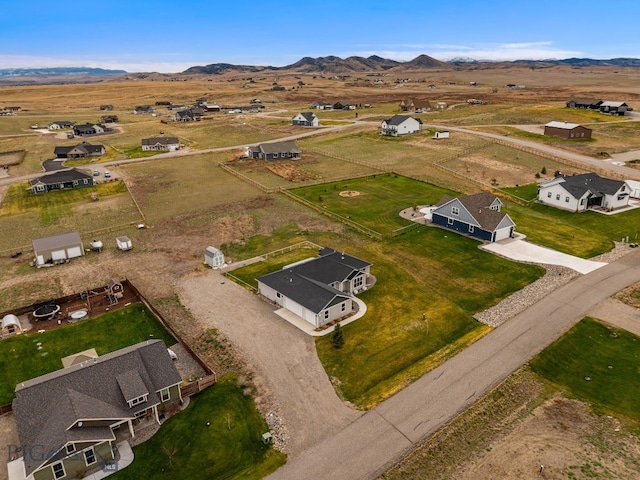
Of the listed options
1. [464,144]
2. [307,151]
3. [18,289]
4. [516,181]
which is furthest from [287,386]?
[464,144]

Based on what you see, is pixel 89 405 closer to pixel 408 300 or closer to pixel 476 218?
pixel 408 300

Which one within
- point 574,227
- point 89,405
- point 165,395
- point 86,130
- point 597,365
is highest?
point 86,130

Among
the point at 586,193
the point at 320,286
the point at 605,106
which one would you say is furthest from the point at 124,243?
the point at 605,106

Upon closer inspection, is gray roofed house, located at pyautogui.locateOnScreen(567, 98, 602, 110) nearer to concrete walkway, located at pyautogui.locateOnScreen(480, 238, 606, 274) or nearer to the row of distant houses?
the row of distant houses

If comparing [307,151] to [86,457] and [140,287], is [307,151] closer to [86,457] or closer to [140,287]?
[140,287]

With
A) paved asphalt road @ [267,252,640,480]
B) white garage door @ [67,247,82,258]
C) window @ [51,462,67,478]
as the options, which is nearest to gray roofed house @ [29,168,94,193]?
white garage door @ [67,247,82,258]

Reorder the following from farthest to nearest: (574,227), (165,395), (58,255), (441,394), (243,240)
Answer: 1. (574,227)
2. (243,240)
3. (58,255)
4. (441,394)
5. (165,395)
